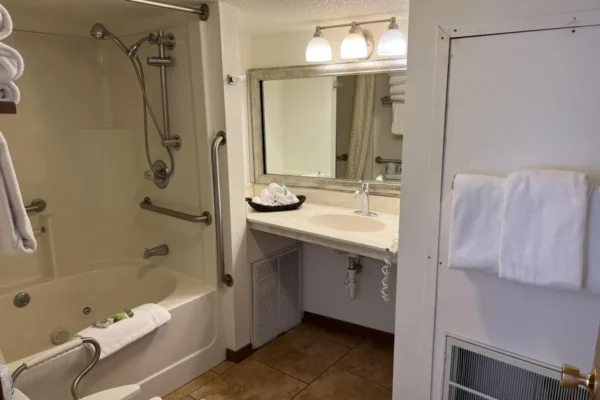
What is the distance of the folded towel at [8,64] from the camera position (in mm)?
876

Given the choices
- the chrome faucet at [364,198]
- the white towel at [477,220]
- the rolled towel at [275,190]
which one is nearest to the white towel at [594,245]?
the white towel at [477,220]

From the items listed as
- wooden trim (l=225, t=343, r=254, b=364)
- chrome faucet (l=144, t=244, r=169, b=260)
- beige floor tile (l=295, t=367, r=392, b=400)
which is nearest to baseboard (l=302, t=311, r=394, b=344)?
beige floor tile (l=295, t=367, r=392, b=400)

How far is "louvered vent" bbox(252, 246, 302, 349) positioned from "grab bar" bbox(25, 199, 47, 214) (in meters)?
1.27

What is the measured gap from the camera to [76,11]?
7.34 feet

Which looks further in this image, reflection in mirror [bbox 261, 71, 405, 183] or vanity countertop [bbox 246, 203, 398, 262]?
reflection in mirror [bbox 261, 71, 405, 183]

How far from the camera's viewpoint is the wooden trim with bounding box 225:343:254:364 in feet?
8.26

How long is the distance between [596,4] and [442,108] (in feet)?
1.57

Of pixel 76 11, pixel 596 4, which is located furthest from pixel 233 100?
pixel 596 4

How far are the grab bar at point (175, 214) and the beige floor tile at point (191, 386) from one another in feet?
2.77

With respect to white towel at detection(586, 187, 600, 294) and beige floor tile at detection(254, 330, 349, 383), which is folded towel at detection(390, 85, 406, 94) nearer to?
white towel at detection(586, 187, 600, 294)

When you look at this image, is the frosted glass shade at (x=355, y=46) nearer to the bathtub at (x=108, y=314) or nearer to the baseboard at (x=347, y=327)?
the bathtub at (x=108, y=314)

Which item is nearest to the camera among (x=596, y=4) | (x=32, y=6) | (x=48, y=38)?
(x=596, y=4)

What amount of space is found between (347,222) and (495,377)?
1142 mm

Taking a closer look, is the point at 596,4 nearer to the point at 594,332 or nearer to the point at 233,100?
the point at 594,332
